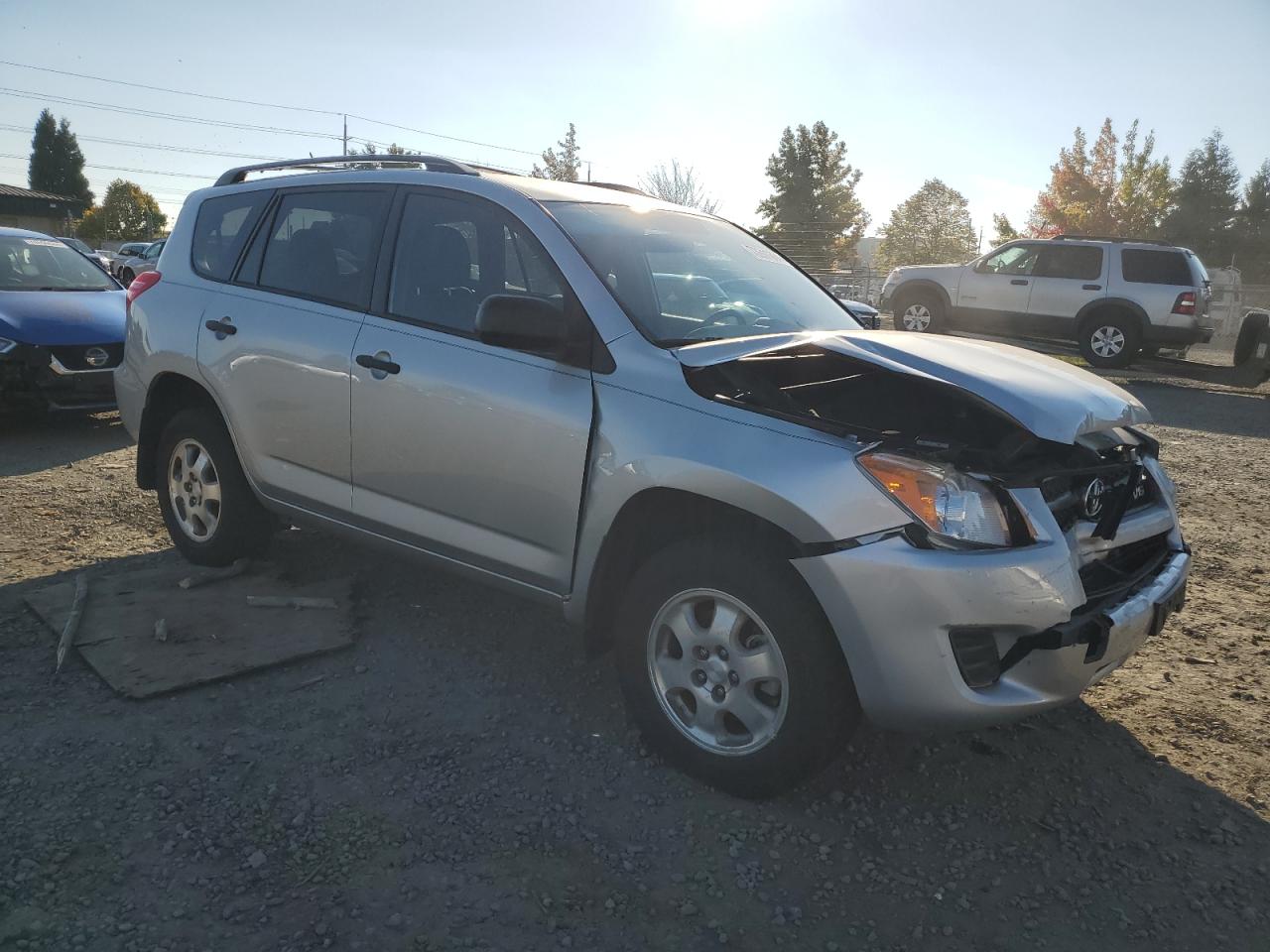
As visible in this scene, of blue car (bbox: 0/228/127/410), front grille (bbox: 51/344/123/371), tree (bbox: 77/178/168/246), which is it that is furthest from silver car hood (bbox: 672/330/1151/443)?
tree (bbox: 77/178/168/246)

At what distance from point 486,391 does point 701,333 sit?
795mm

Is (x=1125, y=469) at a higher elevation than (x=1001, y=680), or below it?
higher

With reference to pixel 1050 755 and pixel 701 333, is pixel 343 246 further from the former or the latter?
pixel 1050 755

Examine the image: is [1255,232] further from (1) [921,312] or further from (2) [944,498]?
(2) [944,498]

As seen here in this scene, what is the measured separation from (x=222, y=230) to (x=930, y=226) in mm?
58710

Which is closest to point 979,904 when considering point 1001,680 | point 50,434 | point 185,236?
point 1001,680

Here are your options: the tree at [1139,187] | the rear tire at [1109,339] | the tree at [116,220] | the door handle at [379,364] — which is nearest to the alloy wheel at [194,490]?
the door handle at [379,364]

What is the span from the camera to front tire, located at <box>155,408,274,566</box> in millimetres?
4555

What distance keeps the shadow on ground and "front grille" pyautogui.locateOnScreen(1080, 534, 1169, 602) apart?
0.70m

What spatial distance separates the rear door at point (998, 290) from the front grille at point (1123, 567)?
1407cm

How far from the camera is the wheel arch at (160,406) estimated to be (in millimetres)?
4676

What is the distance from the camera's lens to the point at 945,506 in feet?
8.63

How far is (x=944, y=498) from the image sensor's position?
2641 millimetres

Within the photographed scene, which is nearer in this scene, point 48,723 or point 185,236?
point 48,723
